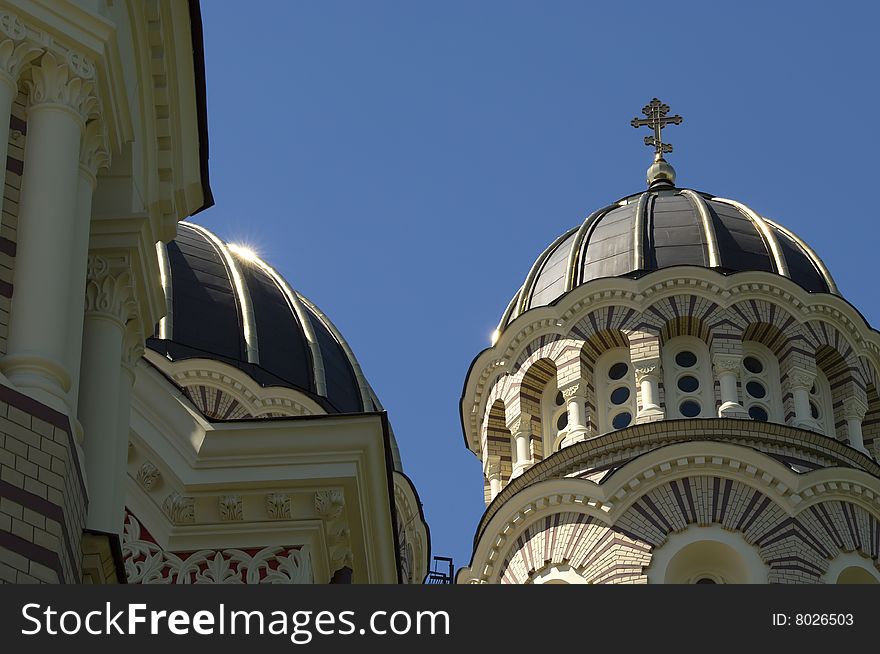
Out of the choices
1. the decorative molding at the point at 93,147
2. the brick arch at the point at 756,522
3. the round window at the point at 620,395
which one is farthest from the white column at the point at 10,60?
the round window at the point at 620,395

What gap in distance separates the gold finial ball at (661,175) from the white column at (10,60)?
30.4 m

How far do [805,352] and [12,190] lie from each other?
25.8 metres

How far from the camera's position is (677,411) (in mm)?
36094

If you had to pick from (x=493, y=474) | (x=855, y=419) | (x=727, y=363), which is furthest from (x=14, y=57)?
(x=855, y=419)

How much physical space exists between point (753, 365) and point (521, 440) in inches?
159

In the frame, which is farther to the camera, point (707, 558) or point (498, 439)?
point (498, 439)

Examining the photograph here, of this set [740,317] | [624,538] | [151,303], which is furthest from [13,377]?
[740,317]

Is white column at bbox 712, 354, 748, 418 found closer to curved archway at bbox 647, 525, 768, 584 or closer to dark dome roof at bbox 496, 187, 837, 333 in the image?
dark dome roof at bbox 496, 187, 837, 333

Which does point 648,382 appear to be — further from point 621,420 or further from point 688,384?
point 688,384

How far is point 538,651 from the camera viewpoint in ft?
31.5

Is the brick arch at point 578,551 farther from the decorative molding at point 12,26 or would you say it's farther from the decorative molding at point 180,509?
the decorative molding at point 12,26

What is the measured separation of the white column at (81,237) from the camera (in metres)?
12.5

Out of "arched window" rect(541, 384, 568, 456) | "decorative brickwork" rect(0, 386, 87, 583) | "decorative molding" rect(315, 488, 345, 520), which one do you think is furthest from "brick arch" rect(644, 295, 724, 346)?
"decorative brickwork" rect(0, 386, 87, 583)

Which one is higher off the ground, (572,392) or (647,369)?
(647,369)
